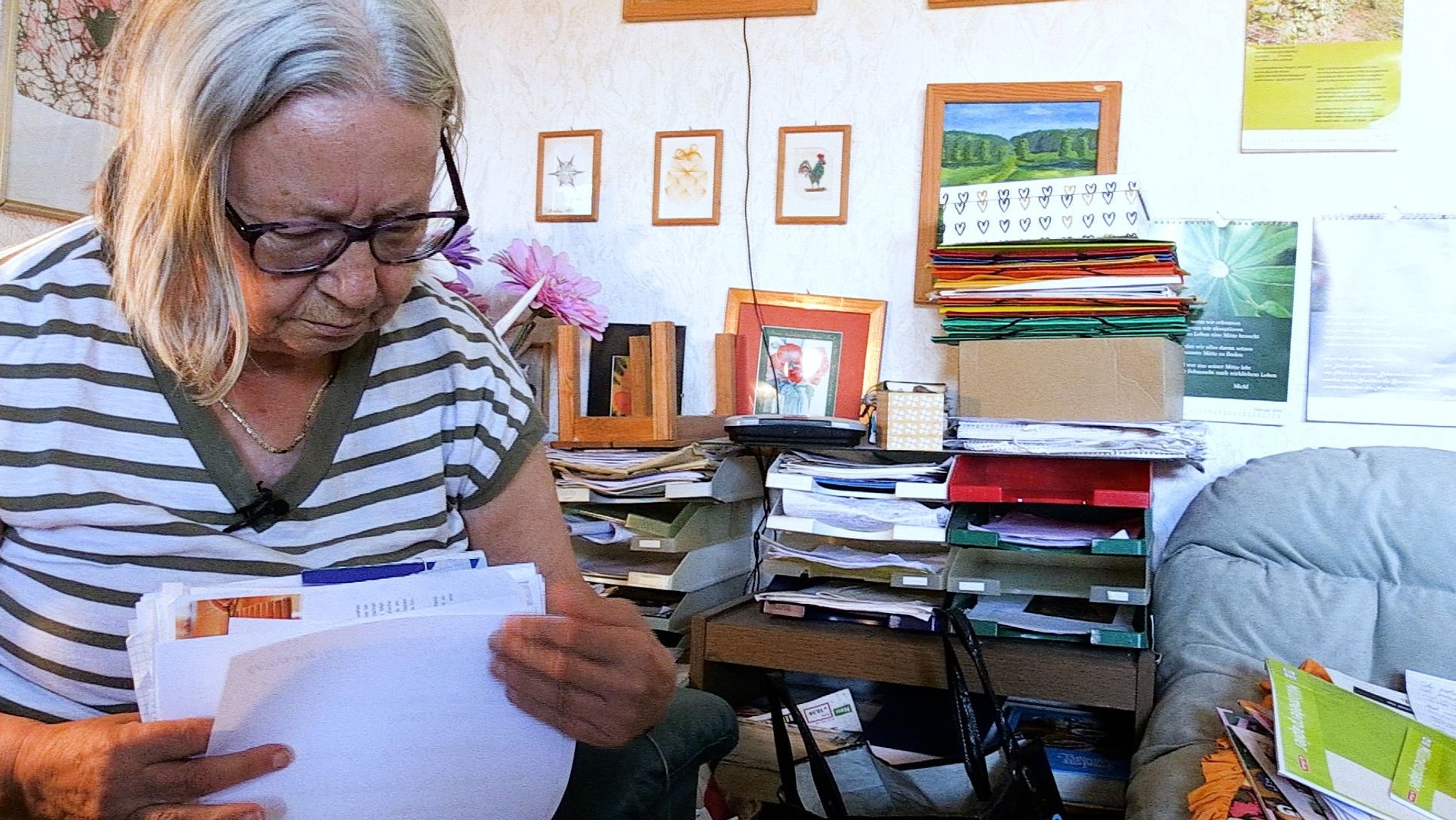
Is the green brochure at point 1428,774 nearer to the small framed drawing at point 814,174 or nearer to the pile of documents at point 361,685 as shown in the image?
the pile of documents at point 361,685

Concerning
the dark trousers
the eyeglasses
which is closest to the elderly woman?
the eyeglasses

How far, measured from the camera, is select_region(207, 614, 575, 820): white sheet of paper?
0.75m

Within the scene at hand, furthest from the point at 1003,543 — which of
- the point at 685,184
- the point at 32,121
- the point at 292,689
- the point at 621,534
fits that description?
the point at 32,121

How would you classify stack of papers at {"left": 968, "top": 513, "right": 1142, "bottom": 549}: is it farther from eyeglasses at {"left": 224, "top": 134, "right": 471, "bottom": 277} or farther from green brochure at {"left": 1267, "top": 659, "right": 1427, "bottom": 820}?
eyeglasses at {"left": 224, "top": 134, "right": 471, "bottom": 277}

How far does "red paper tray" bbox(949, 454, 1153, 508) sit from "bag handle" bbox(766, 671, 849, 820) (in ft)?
1.26

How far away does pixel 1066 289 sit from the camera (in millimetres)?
1671

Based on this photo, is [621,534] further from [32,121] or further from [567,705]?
[32,121]

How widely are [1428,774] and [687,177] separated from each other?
1.50 meters

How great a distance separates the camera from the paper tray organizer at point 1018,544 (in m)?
1.56

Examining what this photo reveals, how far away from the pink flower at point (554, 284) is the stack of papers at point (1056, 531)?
0.74m

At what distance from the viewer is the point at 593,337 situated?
6.51ft

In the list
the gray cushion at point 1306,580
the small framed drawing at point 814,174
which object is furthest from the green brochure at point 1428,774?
the small framed drawing at point 814,174

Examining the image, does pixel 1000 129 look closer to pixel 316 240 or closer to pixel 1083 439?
pixel 1083 439

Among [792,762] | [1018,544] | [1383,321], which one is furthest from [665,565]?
[1383,321]
